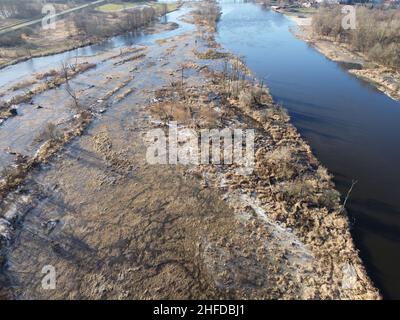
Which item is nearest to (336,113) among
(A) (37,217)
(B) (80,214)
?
(B) (80,214)

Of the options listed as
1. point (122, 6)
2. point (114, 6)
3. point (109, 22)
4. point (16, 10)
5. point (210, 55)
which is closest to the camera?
point (210, 55)

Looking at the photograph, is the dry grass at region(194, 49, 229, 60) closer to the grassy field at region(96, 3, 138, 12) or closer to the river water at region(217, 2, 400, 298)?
the river water at region(217, 2, 400, 298)

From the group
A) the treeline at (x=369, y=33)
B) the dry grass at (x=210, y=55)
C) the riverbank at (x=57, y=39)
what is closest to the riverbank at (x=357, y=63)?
the treeline at (x=369, y=33)

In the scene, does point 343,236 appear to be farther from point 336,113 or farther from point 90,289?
point 336,113

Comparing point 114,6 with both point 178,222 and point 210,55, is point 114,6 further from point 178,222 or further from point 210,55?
point 178,222

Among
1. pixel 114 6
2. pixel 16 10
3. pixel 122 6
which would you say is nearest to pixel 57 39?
pixel 16 10

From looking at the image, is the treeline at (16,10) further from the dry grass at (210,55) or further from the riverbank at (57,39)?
the dry grass at (210,55)

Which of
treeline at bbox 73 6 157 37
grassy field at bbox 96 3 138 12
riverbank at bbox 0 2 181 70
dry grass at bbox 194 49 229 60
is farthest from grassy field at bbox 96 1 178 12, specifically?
dry grass at bbox 194 49 229 60
